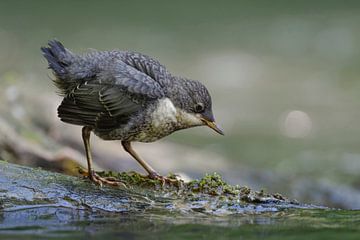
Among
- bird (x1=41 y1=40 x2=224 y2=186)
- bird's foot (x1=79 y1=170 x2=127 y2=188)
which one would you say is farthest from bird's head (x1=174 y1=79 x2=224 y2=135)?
bird's foot (x1=79 y1=170 x2=127 y2=188)

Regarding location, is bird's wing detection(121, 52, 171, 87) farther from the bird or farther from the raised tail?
the raised tail

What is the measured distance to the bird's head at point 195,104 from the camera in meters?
5.97

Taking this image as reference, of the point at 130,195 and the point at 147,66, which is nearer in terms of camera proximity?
the point at 130,195

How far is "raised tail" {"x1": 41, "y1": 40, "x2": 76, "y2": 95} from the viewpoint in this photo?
596 cm

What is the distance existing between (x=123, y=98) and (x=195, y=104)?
59 cm

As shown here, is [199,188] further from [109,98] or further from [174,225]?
[109,98]

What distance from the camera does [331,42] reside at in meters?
16.4

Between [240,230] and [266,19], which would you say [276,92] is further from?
[240,230]

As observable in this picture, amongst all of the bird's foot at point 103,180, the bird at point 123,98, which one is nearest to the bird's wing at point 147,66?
the bird at point 123,98

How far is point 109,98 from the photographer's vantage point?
5758mm

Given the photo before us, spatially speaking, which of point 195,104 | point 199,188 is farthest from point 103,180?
point 195,104

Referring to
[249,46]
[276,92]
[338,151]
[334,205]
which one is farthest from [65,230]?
[249,46]

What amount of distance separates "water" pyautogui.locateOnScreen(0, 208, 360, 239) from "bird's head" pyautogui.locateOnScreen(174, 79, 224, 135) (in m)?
0.97

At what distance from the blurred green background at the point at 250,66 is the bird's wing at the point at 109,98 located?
297cm
